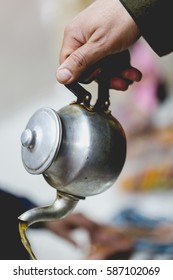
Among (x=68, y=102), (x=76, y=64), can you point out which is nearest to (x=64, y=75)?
(x=76, y=64)

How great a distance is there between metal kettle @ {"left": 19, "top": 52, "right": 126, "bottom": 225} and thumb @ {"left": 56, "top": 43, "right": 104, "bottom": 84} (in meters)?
0.02

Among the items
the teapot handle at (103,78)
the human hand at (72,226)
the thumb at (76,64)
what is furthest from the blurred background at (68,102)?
the thumb at (76,64)

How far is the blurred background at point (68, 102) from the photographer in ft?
7.36

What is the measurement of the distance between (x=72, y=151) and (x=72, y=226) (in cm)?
136

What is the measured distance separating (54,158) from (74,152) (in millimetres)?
39

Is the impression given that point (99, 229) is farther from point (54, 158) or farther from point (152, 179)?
point (54, 158)

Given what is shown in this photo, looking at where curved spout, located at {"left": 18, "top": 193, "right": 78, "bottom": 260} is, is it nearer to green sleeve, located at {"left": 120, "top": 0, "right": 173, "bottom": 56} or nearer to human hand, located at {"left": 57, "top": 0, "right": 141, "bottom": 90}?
human hand, located at {"left": 57, "top": 0, "right": 141, "bottom": 90}

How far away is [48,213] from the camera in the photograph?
99 centimetres

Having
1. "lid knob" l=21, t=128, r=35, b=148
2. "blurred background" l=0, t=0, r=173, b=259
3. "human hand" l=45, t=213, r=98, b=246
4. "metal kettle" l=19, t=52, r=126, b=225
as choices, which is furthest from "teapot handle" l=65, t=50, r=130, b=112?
"human hand" l=45, t=213, r=98, b=246

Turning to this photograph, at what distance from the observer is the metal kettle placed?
3.13ft

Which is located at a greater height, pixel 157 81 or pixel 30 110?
pixel 30 110
